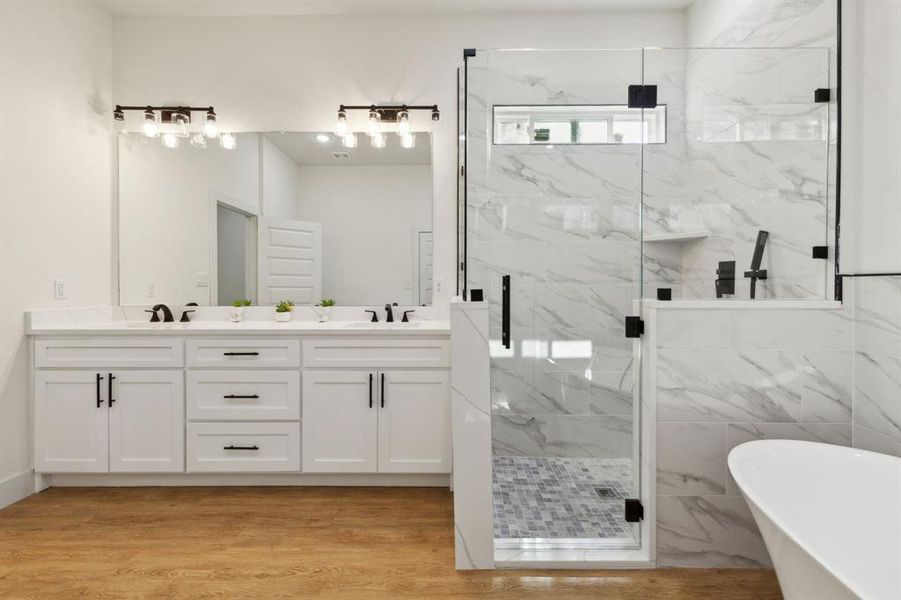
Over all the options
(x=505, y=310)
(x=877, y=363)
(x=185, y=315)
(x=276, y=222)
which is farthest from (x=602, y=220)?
(x=185, y=315)

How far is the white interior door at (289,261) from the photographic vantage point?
10.3 feet

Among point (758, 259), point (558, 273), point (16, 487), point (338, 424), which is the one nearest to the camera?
point (758, 259)

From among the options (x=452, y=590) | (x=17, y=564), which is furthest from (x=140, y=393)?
(x=452, y=590)

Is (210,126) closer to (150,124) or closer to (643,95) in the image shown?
(150,124)

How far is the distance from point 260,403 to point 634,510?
194 cm

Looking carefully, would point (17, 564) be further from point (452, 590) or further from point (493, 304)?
point (493, 304)

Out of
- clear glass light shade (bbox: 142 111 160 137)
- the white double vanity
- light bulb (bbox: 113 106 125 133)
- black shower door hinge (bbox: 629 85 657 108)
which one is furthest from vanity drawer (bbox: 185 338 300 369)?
black shower door hinge (bbox: 629 85 657 108)

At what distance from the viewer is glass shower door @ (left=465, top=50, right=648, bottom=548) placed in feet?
6.61

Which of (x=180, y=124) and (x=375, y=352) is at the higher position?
(x=180, y=124)

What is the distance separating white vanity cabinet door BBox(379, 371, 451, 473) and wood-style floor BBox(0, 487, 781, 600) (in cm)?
19

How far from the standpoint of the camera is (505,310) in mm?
2037

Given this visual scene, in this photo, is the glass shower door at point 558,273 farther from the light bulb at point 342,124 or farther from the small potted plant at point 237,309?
the small potted plant at point 237,309

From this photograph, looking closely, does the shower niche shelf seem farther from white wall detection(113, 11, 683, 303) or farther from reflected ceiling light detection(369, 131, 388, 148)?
reflected ceiling light detection(369, 131, 388, 148)

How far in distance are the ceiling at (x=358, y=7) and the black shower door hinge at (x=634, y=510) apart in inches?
114
